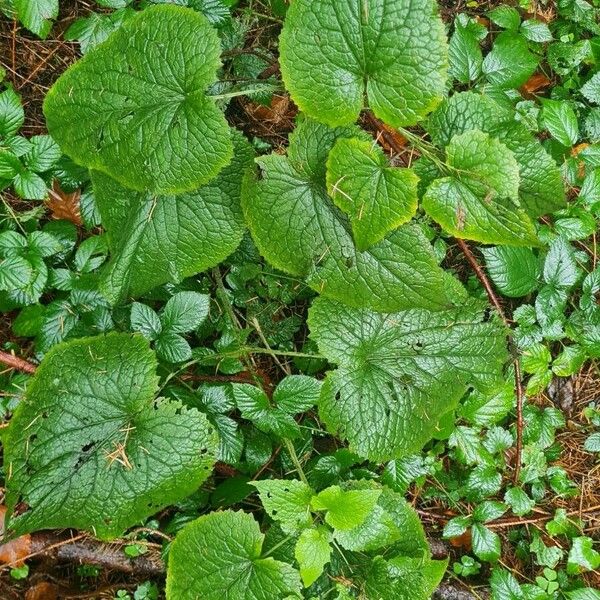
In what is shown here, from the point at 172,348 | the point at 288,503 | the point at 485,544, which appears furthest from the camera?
the point at 485,544

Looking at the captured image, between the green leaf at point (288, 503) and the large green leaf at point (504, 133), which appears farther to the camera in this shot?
the green leaf at point (288, 503)

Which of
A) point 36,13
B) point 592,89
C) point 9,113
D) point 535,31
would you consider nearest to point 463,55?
point 535,31

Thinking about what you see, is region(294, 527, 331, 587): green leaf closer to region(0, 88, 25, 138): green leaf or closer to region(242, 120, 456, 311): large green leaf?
region(242, 120, 456, 311): large green leaf

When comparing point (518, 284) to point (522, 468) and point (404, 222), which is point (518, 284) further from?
point (404, 222)

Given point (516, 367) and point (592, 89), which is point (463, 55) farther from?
point (516, 367)

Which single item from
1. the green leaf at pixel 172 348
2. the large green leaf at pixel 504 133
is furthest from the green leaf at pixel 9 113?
the large green leaf at pixel 504 133

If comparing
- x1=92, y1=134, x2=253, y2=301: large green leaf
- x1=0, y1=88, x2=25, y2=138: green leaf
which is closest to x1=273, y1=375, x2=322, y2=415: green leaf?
x1=92, y1=134, x2=253, y2=301: large green leaf

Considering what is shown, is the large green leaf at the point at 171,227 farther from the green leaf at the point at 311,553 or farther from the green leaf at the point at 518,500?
the green leaf at the point at 518,500
